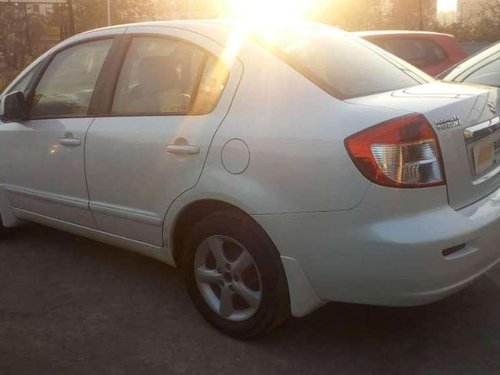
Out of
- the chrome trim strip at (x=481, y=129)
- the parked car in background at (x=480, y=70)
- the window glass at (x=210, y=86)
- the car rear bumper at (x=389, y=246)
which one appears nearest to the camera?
the car rear bumper at (x=389, y=246)

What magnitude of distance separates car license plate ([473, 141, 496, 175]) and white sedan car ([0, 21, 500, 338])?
0.04 ft

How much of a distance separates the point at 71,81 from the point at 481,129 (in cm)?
248

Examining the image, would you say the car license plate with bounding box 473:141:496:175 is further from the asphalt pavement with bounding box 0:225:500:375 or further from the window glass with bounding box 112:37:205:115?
the window glass with bounding box 112:37:205:115

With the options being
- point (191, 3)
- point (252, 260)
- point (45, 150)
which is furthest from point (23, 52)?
point (252, 260)

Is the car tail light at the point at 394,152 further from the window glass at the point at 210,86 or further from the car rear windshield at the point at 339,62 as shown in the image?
the window glass at the point at 210,86

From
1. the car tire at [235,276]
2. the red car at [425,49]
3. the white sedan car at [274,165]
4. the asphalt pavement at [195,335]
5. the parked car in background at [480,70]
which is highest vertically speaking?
the red car at [425,49]

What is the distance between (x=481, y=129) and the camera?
2.90 meters

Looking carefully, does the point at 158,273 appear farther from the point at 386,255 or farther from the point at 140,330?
the point at 386,255

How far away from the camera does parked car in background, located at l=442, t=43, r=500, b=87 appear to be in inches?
179

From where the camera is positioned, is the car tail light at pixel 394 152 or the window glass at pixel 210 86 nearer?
the car tail light at pixel 394 152

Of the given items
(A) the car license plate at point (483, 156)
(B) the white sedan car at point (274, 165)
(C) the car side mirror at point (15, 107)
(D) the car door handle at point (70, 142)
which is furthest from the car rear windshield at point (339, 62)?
(C) the car side mirror at point (15, 107)

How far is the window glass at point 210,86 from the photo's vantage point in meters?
3.06

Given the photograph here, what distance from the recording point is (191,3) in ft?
112

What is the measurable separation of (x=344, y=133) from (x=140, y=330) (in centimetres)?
154
